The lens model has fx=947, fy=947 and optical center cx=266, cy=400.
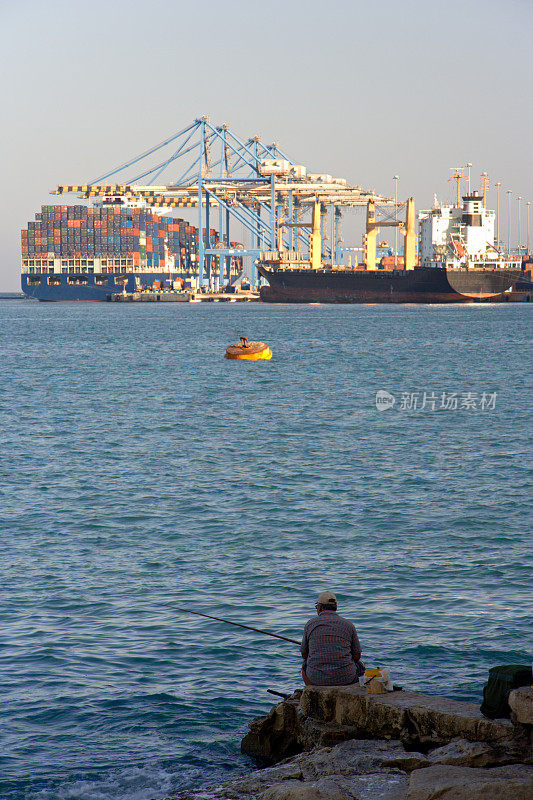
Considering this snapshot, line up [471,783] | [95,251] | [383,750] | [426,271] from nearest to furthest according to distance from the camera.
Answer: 1. [471,783]
2. [383,750]
3. [426,271]
4. [95,251]

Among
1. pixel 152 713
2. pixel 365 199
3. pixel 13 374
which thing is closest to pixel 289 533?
pixel 152 713

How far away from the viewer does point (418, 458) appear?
23406 mm

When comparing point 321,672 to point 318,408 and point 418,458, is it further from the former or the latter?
point 318,408

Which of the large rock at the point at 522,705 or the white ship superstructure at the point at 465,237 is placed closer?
the large rock at the point at 522,705

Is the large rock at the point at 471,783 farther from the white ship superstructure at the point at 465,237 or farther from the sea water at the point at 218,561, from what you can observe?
the white ship superstructure at the point at 465,237

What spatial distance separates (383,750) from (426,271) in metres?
117

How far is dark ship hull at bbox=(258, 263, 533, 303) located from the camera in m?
122

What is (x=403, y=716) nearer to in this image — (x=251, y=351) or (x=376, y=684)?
(x=376, y=684)

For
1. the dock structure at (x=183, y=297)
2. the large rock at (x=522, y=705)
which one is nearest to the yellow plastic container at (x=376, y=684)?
the large rock at (x=522, y=705)

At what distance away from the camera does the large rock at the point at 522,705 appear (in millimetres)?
6840

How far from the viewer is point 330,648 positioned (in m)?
7.68

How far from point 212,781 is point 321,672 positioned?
126 cm

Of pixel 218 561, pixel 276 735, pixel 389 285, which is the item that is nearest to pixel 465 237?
pixel 389 285

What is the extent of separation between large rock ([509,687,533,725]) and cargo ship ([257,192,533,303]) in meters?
115
